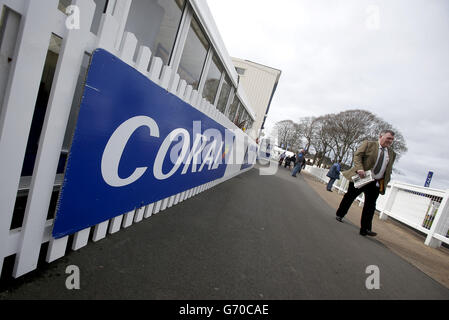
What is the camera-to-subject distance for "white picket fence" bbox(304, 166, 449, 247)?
516 cm

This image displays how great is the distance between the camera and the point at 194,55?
3.98 m

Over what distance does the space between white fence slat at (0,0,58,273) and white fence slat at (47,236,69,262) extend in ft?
0.87

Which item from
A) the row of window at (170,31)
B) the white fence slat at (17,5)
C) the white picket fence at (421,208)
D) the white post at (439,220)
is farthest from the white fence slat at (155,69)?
the white post at (439,220)

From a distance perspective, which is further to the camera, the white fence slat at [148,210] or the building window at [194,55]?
the building window at [194,55]

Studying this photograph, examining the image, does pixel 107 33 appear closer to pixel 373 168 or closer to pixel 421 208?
pixel 373 168

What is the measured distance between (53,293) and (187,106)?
86.8 inches

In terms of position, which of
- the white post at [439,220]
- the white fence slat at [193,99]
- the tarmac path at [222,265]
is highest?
the white fence slat at [193,99]

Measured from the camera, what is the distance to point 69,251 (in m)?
1.65

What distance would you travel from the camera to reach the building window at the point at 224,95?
612cm

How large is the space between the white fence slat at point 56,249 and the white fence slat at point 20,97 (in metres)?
0.26

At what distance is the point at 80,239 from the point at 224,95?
5.59m

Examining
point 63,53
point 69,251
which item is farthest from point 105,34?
point 69,251

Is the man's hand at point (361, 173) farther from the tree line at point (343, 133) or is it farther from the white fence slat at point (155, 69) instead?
the tree line at point (343, 133)

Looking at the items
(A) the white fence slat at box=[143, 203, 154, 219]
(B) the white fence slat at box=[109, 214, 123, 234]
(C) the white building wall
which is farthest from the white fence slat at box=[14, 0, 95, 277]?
(C) the white building wall
